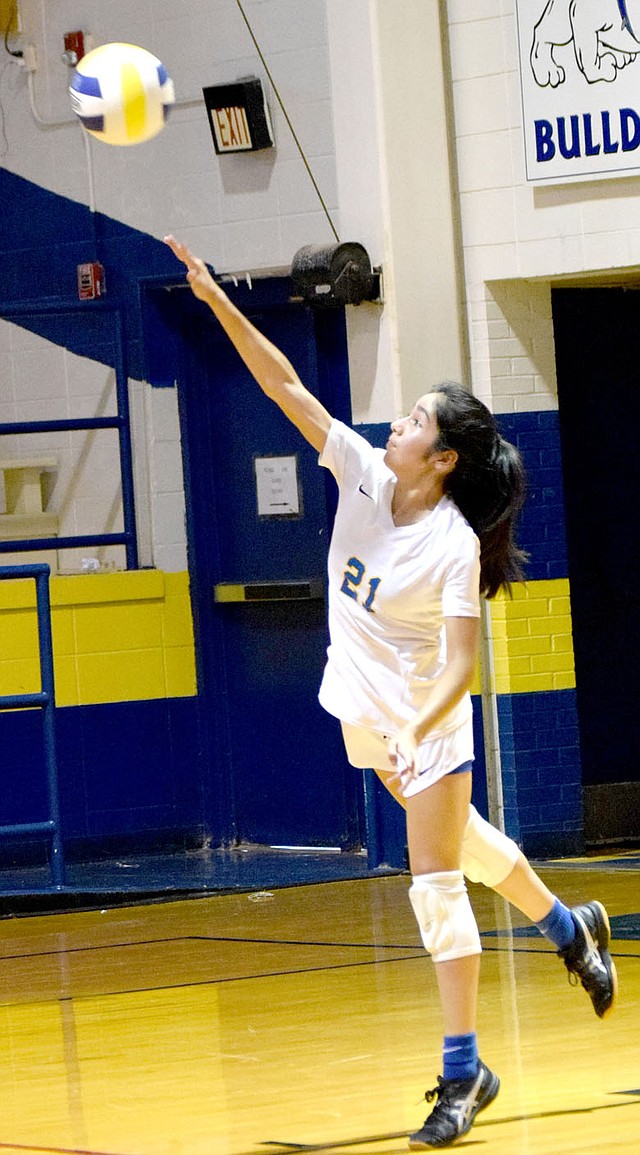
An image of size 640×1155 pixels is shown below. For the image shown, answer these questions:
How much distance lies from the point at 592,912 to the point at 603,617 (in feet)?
16.5

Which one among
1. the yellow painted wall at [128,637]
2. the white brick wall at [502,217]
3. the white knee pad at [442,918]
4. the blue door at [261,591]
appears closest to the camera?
the white knee pad at [442,918]

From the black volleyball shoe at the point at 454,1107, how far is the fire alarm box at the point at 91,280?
6.37 meters

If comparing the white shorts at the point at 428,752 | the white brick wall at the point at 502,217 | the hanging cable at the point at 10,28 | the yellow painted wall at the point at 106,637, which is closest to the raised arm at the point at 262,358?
the white shorts at the point at 428,752

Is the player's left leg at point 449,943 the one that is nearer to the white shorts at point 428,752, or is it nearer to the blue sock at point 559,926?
the white shorts at point 428,752

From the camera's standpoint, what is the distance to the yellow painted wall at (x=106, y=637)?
9805 millimetres

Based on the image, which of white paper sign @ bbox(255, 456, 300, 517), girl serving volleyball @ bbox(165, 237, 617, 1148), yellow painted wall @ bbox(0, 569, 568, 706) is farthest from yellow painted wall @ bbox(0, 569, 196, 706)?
girl serving volleyball @ bbox(165, 237, 617, 1148)

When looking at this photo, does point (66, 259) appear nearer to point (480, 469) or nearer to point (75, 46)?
point (75, 46)

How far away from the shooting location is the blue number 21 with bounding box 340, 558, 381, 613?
4797mm

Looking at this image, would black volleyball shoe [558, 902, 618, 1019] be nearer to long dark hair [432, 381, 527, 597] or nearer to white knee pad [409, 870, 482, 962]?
white knee pad [409, 870, 482, 962]

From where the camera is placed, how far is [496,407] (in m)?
9.33

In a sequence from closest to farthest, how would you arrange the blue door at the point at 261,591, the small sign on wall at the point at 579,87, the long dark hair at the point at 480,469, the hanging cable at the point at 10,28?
the long dark hair at the point at 480,469
the small sign on wall at the point at 579,87
the blue door at the point at 261,591
the hanging cable at the point at 10,28

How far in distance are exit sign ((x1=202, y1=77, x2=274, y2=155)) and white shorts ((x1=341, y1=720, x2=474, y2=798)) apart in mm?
5315

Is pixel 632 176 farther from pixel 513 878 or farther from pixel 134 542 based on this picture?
pixel 513 878

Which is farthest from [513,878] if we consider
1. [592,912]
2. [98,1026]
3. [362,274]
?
[362,274]
